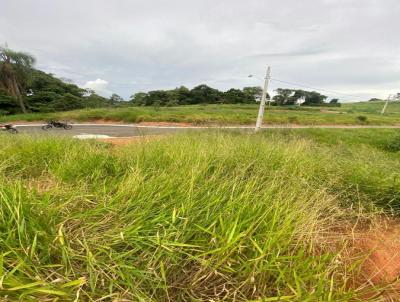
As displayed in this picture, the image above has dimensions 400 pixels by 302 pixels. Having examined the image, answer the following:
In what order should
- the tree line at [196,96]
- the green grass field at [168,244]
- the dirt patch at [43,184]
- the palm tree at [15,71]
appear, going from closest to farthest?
the green grass field at [168,244] → the dirt patch at [43,184] → the palm tree at [15,71] → the tree line at [196,96]

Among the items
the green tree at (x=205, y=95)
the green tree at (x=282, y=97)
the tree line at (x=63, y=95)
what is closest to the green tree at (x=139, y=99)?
the tree line at (x=63, y=95)

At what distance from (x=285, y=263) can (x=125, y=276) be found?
104 centimetres

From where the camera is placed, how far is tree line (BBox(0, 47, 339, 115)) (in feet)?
88.6

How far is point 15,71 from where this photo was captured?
2697 centimetres

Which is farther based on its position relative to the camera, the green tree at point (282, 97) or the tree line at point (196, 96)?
the green tree at point (282, 97)

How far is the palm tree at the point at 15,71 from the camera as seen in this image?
25712 millimetres

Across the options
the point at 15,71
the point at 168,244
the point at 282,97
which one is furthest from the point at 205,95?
the point at 168,244

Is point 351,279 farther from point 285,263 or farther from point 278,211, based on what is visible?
point 278,211

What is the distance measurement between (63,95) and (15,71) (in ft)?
31.0

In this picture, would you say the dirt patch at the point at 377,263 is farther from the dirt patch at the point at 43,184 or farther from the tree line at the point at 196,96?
the tree line at the point at 196,96

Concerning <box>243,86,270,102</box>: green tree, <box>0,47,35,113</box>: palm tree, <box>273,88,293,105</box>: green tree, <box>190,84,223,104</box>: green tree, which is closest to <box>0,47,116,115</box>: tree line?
<box>0,47,35,113</box>: palm tree

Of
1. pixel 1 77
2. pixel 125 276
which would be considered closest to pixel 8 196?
pixel 125 276

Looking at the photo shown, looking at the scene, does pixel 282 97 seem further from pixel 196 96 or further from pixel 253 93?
pixel 196 96

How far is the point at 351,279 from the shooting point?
1630 mm
